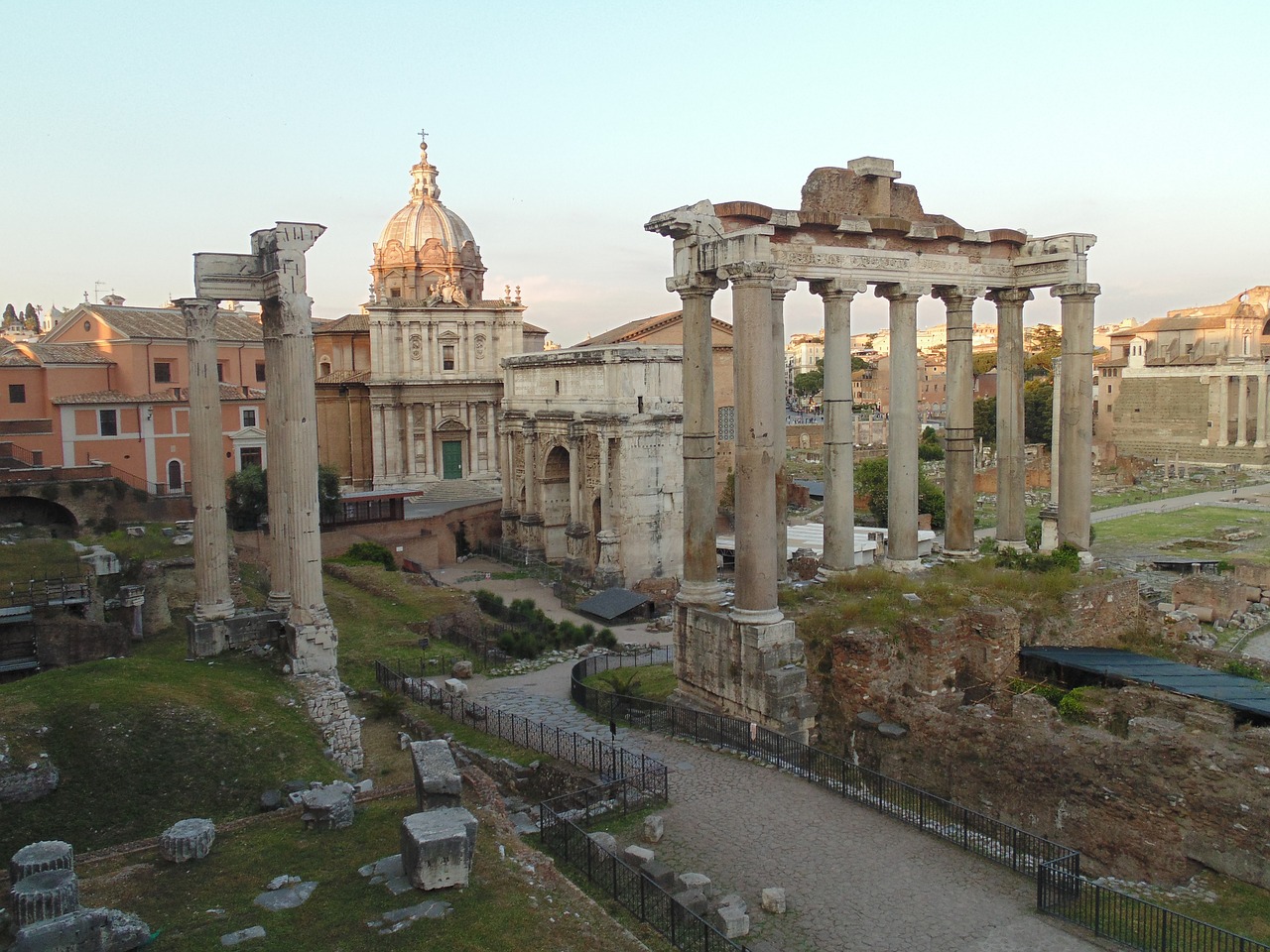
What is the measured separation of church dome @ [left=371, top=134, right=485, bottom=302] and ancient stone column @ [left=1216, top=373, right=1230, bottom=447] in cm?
6010

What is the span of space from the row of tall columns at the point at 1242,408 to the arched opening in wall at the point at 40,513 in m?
80.4

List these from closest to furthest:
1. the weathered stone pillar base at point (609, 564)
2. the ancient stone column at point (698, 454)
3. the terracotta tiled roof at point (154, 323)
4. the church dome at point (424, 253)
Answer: the ancient stone column at point (698, 454), the weathered stone pillar base at point (609, 564), the terracotta tiled roof at point (154, 323), the church dome at point (424, 253)

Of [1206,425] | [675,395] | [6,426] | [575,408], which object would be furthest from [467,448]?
[1206,425]

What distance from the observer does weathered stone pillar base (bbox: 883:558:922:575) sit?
723 inches

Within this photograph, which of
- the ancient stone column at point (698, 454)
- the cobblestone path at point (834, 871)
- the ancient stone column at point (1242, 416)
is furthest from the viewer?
the ancient stone column at point (1242, 416)

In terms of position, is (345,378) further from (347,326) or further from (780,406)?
(780,406)

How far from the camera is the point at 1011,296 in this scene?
64.8 ft

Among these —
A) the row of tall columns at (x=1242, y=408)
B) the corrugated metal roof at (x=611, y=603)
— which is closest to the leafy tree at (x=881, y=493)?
the corrugated metal roof at (x=611, y=603)

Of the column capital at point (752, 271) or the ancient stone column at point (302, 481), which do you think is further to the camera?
the ancient stone column at point (302, 481)

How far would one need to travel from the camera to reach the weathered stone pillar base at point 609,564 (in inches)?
1433

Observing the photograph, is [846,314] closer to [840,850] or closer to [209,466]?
[840,850]

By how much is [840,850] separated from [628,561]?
25.5 m

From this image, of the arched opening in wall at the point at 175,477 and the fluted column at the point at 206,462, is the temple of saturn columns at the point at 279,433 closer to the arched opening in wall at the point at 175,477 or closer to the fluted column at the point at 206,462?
the fluted column at the point at 206,462

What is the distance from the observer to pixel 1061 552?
1914cm
